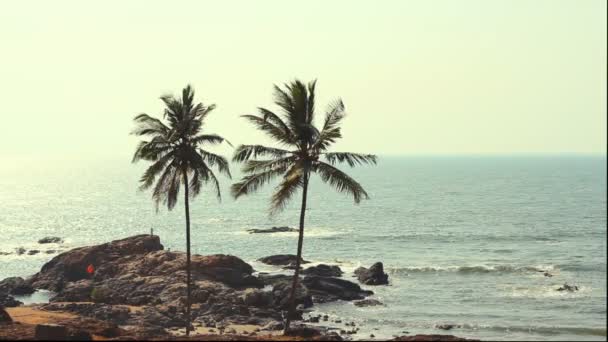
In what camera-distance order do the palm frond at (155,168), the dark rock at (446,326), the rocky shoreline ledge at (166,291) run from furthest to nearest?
the dark rock at (446,326) < the rocky shoreline ledge at (166,291) < the palm frond at (155,168)

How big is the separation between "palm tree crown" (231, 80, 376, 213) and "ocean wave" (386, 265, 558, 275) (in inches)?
2080

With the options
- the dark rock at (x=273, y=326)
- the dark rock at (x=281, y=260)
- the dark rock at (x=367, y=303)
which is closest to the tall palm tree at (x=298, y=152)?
the dark rock at (x=273, y=326)

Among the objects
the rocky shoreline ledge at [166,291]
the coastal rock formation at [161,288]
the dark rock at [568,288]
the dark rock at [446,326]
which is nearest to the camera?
the rocky shoreline ledge at [166,291]

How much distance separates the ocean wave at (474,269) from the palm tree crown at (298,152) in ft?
173

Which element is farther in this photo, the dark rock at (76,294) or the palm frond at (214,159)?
the dark rock at (76,294)

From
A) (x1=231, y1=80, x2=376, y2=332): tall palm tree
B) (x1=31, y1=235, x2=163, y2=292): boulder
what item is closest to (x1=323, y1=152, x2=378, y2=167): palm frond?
(x1=231, y1=80, x2=376, y2=332): tall palm tree

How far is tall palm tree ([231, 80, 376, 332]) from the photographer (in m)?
34.4

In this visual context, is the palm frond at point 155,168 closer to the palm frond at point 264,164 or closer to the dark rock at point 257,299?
the palm frond at point 264,164

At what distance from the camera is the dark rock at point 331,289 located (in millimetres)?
69438

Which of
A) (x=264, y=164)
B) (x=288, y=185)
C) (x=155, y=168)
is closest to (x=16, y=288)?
(x=155, y=168)

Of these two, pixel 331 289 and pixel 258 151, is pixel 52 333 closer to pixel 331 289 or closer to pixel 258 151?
pixel 258 151

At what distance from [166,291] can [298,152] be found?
1462 inches

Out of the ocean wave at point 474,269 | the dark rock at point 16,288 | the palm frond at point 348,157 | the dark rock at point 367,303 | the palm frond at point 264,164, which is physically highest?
the palm frond at point 348,157

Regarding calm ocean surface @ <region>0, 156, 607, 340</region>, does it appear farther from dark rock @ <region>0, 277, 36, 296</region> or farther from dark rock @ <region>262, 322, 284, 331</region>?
dark rock @ <region>0, 277, 36, 296</region>
